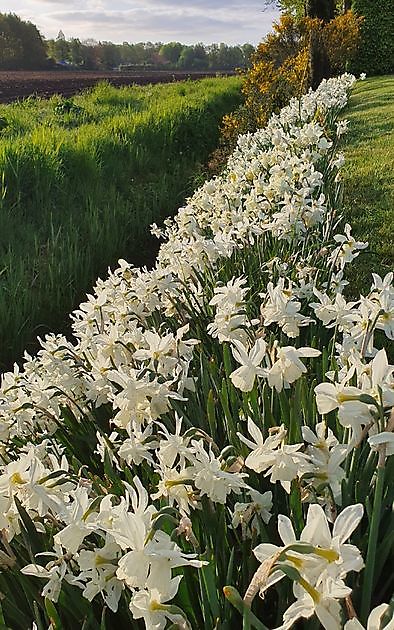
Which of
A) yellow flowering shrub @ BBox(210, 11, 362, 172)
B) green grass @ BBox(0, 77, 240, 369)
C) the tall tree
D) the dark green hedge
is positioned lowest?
green grass @ BBox(0, 77, 240, 369)

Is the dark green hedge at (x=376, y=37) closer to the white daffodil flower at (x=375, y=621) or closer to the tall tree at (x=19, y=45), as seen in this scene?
the white daffodil flower at (x=375, y=621)

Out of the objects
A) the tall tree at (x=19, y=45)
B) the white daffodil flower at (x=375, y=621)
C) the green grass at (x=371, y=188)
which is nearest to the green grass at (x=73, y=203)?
the green grass at (x=371, y=188)

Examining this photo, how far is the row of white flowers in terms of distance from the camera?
0.78 metres

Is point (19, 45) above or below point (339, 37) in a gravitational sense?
above

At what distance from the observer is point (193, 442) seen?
1.01m

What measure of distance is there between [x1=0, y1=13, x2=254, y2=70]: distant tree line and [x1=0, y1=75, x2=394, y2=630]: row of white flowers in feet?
138

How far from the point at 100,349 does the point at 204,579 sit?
0.80 metres

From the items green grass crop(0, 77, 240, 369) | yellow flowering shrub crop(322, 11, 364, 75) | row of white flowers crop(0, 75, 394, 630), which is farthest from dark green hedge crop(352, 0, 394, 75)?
row of white flowers crop(0, 75, 394, 630)

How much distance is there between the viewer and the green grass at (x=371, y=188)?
3783 millimetres

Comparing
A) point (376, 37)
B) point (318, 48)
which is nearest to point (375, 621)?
point (318, 48)

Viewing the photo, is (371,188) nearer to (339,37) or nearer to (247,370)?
(247,370)

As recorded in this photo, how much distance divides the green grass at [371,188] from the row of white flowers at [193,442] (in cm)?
80

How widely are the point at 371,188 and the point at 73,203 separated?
250 centimetres

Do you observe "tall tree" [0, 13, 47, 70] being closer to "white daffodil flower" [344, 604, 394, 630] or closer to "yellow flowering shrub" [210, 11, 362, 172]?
"yellow flowering shrub" [210, 11, 362, 172]
